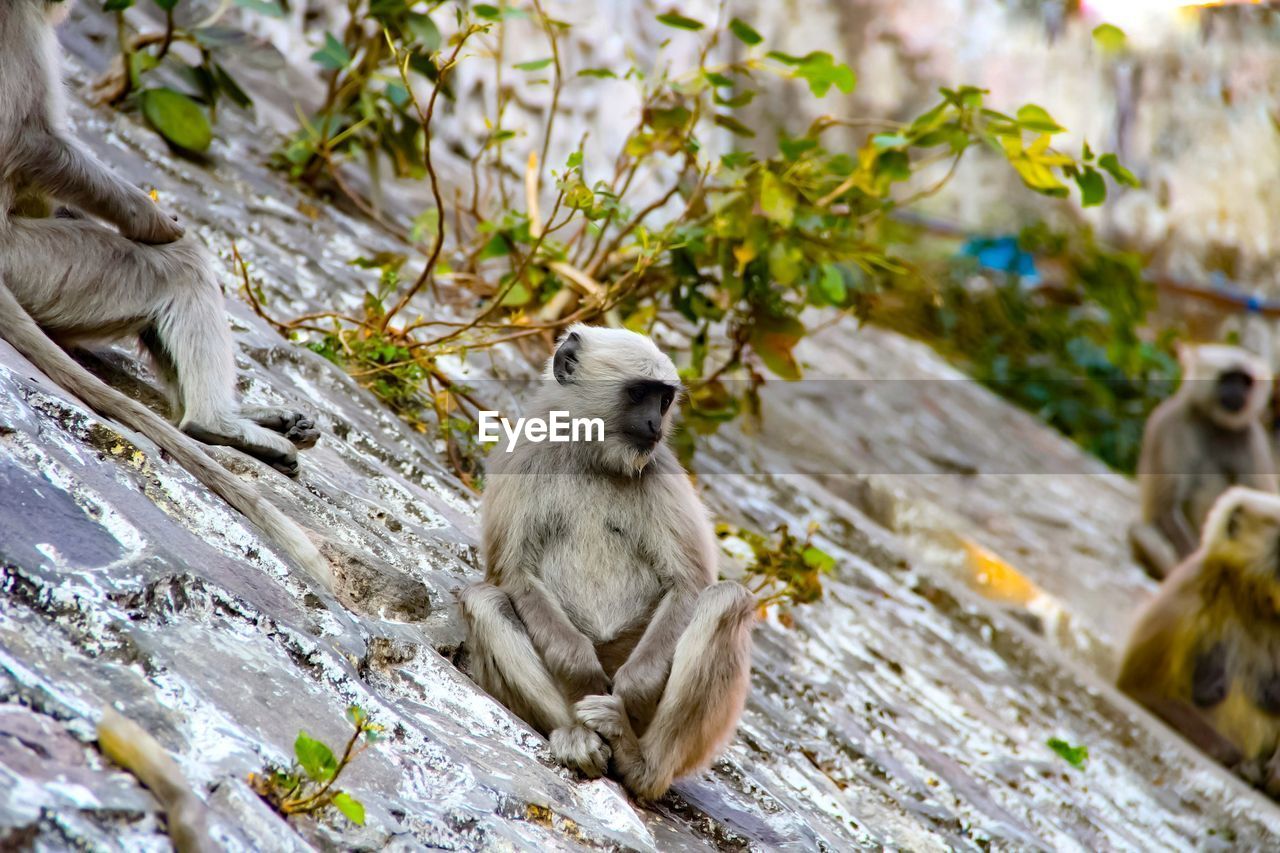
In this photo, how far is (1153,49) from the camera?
61.7 ft

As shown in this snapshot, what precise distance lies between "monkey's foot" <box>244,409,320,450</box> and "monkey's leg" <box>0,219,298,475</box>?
10 cm

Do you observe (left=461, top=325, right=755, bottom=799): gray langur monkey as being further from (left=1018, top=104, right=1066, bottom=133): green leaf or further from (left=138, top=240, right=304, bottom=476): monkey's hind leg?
(left=1018, top=104, right=1066, bottom=133): green leaf

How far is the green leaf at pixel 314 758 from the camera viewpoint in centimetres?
229

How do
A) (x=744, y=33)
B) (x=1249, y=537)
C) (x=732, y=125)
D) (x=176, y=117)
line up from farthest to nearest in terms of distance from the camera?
(x=1249, y=537) < (x=732, y=125) < (x=176, y=117) < (x=744, y=33)

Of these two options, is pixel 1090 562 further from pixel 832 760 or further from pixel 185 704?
pixel 185 704

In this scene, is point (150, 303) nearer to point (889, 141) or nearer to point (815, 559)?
point (815, 559)

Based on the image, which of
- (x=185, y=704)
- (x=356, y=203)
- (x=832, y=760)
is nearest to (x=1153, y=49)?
(x=356, y=203)

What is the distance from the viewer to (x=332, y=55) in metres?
6.27

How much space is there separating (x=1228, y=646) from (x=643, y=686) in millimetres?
5105

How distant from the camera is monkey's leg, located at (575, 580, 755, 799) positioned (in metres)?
3.21

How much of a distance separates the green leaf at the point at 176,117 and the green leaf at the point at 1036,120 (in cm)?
363

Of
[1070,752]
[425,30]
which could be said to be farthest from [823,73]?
[1070,752]

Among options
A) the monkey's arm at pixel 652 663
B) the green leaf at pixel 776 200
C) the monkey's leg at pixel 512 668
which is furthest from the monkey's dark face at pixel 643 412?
the green leaf at pixel 776 200

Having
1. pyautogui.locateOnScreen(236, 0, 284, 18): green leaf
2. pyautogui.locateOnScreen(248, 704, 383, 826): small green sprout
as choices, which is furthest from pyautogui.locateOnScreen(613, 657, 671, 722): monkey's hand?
pyautogui.locateOnScreen(236, 0, 284, 18): green leaf
